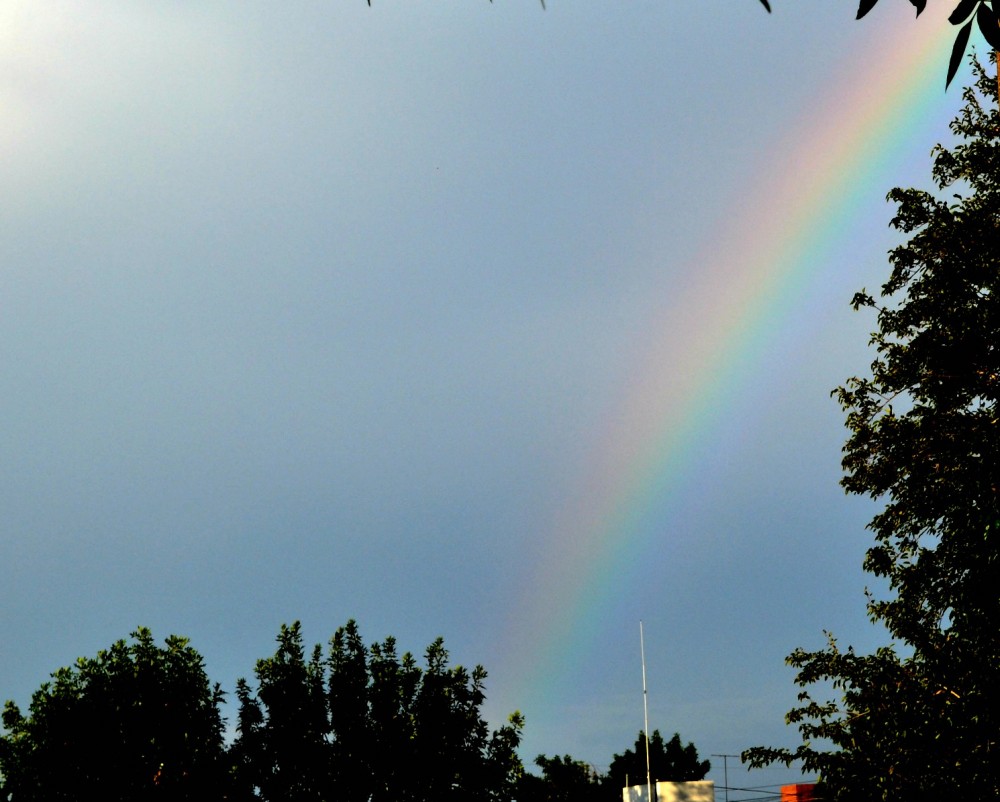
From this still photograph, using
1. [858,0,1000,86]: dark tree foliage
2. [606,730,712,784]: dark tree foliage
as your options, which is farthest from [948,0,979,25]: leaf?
[606,730,712,784]: dark tree foliage

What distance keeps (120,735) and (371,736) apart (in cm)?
541

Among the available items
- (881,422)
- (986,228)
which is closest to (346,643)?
(881,422)

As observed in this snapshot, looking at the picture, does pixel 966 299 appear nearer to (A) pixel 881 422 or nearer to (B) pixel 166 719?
(A) pixel 881 422

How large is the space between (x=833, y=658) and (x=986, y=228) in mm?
9066

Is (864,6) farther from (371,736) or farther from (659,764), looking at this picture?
(659,764)

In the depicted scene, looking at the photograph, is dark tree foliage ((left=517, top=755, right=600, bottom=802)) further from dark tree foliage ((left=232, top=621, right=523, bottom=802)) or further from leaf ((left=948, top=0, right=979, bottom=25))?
leaf ((left=948, top=0, right=979, bottom=25))

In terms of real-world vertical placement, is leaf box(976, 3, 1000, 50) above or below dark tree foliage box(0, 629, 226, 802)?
below

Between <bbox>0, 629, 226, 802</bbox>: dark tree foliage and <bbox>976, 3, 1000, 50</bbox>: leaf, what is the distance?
23363 millimetres

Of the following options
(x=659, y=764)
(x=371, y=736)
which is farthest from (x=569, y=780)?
(x=371, y=736)

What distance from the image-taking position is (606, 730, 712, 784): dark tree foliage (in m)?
62.4

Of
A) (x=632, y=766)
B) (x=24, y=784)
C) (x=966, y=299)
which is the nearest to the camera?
(x=966, y=299)

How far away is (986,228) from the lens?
2250 cm

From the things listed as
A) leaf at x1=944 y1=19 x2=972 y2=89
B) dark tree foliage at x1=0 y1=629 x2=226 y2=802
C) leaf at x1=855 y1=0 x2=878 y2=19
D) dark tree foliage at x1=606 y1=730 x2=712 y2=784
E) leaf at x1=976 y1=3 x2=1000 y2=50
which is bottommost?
leaf at x1=944 y1=19 x2=972 y2=89

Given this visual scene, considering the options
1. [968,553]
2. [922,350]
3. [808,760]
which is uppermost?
[922,350]
